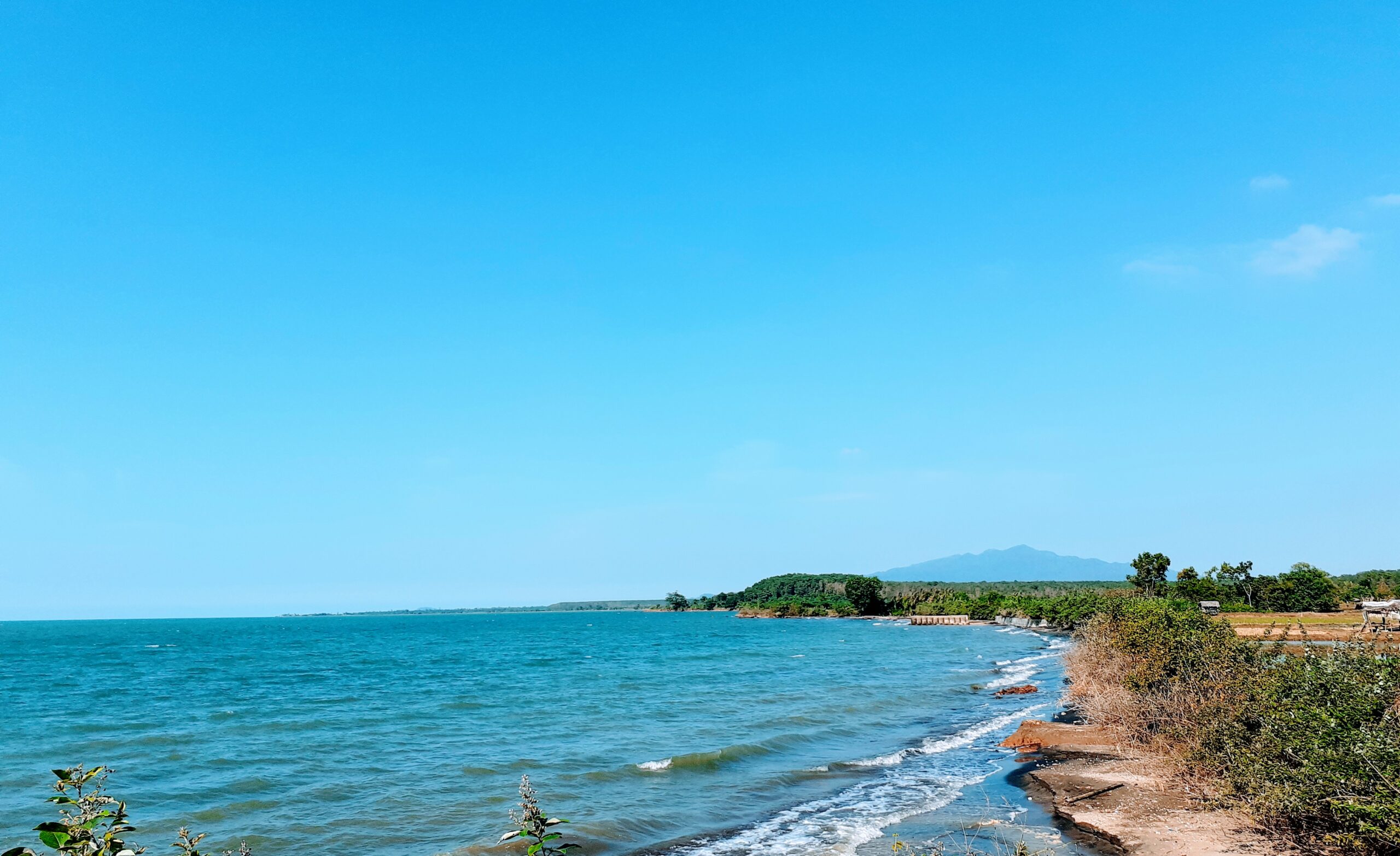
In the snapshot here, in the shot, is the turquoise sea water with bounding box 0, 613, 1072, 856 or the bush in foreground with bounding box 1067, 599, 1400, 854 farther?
the turquoise sea water with bounding box 0, 613, 1072, 856

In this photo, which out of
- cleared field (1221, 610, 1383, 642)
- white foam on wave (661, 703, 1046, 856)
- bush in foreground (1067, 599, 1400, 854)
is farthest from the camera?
cleared field (1221, 610, 1383, 642)

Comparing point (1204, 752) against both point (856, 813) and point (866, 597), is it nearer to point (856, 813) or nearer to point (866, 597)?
point (856, 813)

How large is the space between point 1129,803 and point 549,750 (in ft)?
67.9

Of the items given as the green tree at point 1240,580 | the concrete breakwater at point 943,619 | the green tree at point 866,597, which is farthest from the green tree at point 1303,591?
the green tree at point 866,597

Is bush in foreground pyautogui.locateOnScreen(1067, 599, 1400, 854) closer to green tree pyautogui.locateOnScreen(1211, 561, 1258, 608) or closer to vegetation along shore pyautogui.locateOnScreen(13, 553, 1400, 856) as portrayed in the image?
vegetation along shore pyautogui.locateOnScreen(13, 553, 1400, 856)

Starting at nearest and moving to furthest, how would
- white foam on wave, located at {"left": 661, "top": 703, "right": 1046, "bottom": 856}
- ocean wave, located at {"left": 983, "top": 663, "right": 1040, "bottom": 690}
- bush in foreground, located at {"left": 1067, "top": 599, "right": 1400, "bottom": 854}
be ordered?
bush in foreground, located at {"left": 1067, "top": 599, "right": 1400, "bottom": 854} → white foam on wave, located at {"left": 661, "top": 703, "right": 1046, "bottom": 856} → ocean wave, located at {"left": 983, "top": 663, "right": 1040, "bottom": 690}

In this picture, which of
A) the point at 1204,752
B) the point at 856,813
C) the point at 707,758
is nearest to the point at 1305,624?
the point at 1204,752

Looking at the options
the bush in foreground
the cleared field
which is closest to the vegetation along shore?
the bush in foreground

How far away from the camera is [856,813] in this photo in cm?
2222

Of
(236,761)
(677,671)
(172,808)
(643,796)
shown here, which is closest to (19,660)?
(677,671)

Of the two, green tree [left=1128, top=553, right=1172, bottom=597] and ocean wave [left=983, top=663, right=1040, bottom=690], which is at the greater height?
green tree [left=1128, top=553, right=1172, bottom=597]

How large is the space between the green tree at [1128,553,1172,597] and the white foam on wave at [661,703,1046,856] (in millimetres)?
70560

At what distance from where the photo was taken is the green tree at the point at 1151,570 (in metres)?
88.2

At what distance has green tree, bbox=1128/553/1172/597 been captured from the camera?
88.2 meters
